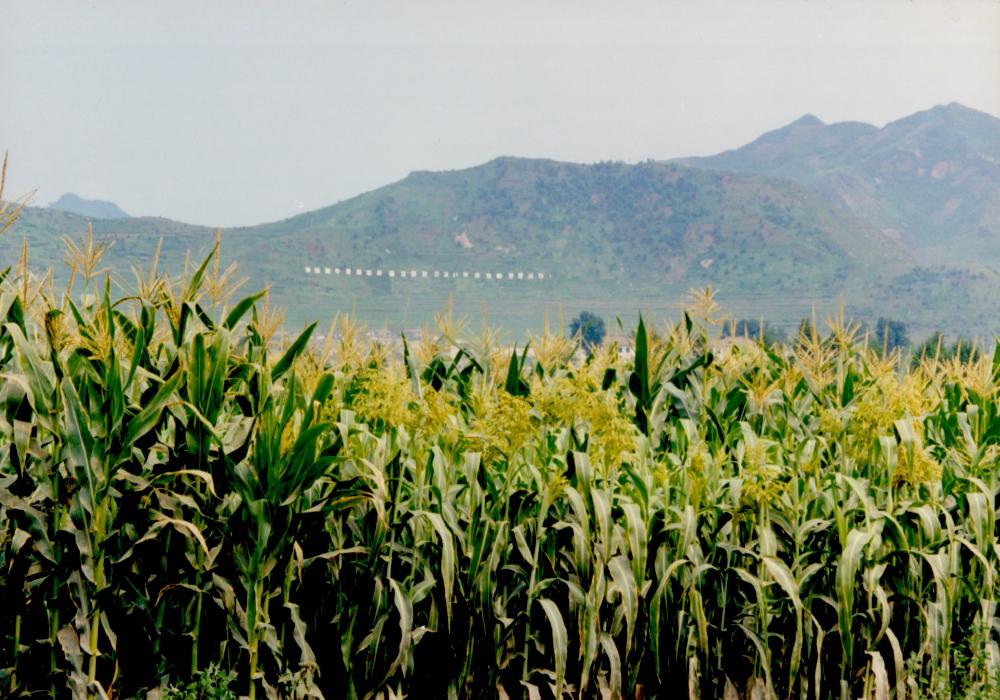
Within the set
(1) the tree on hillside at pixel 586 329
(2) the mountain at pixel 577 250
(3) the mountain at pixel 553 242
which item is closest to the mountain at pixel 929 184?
(2) the mountain at pixel 577 250

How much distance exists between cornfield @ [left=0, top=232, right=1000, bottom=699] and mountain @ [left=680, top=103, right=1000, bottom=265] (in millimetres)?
156519

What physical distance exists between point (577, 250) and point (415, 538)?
125425mm

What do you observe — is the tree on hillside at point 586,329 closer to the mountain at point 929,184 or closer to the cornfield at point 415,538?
the cornfield at point 415,538

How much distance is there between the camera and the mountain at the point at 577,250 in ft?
330

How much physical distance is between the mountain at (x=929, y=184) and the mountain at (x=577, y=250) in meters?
8.22

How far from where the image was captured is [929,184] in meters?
176

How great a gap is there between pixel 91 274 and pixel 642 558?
1.68m

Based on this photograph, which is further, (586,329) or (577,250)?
(577,250)

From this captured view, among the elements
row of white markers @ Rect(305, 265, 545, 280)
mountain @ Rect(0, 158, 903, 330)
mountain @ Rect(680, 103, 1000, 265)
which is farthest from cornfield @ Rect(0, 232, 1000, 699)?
mountain @ Rect(680, 103, 1000, 265)

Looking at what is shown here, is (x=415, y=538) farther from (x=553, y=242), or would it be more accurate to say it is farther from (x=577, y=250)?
(x=553, y=242)

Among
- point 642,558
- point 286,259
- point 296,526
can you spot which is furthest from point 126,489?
point 286,259

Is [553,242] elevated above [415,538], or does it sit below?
above

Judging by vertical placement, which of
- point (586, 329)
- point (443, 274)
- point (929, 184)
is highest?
point (929, 184)

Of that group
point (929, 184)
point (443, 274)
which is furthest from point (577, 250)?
point (929, 184)
